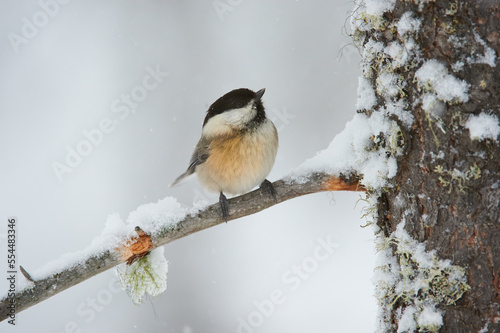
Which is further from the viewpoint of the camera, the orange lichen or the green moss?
the orange lichen

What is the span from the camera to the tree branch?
1.52 metres

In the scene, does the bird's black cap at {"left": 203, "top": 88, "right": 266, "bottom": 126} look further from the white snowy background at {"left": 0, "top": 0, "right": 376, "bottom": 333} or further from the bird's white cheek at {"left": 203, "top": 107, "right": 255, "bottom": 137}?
the white snowy background at {"left": 0, "top": 0, "right": 376, "bottom": 333}


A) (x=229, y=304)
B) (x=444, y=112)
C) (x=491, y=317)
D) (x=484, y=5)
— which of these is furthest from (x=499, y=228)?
(x=229, y=304)

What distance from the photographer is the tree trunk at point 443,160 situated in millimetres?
1164

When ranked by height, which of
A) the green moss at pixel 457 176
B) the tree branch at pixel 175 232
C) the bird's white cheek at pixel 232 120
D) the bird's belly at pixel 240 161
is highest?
the bird's white cheek at pixel 232 120

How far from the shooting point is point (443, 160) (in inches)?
48.5

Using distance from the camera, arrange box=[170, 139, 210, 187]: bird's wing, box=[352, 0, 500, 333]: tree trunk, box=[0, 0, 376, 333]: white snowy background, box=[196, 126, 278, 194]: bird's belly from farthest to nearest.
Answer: box=[0, 0, 376, 333]: white snowy background → box=[170, 139, 210, 187]: bird's wing → box=[196, 126, 278, 194]: bird's belly → box=[352, 0, 500, 333]: tree trunk

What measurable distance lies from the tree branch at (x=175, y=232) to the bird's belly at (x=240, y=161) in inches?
18.4

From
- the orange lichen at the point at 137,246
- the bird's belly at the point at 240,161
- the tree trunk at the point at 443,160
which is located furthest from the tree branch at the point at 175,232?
the bird's belly at the point at 240,161

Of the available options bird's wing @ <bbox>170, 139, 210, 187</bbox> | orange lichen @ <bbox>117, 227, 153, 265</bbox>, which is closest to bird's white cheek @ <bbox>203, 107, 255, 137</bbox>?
bird's wing @ <bbox>170, 139, 210, 187</bbox>

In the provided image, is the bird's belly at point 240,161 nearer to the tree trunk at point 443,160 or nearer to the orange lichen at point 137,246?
the orange lichen at point 137,246

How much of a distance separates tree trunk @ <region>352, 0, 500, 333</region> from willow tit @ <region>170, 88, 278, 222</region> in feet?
3.47

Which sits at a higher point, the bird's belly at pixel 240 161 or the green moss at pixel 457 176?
the bird's belly at pixel 240 161

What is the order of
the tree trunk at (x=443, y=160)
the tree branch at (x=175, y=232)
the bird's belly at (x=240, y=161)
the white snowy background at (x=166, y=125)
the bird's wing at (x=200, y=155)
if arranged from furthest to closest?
the white snowy background at (x=166, y=125) → the bird's wing at (x=200, y=155) → the bird's belly at (x=240, y=161) → the tree branch at (x=175, y=232) → the tree trunk at (x=443, y=160)
